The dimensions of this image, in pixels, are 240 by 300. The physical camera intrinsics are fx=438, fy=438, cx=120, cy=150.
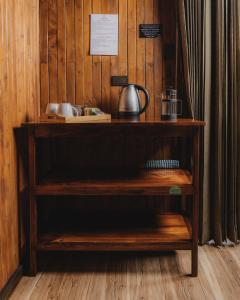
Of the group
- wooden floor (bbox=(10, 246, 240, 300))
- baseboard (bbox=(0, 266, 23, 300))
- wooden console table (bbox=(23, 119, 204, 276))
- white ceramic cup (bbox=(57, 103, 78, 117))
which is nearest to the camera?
baseboard (bbox=(0, 266, 23, 300))

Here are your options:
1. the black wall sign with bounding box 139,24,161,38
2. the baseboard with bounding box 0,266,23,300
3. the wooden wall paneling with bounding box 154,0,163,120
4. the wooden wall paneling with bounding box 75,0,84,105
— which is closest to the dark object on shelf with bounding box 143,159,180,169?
the wooden wall paneling with bounding box 154,0,163,120

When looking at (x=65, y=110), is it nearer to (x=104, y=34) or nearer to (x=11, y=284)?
(x=104, y=34)

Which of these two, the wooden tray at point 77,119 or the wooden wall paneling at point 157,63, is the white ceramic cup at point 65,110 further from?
the wooden wall paneling at point 157,63

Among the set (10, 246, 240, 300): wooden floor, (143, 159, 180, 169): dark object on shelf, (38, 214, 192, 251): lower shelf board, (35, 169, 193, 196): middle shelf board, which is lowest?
(10, 246, 240, 300): wooden floor

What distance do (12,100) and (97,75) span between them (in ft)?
3.04

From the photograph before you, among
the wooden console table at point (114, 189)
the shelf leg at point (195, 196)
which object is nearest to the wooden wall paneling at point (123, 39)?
the wooden console table at point (114, 189)

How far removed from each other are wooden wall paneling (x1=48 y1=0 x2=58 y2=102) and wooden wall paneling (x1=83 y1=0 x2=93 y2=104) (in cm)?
21

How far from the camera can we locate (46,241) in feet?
8.64

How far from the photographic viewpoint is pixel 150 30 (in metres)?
3.13

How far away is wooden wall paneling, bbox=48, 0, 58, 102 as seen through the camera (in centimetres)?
313

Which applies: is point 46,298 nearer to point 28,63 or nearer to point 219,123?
point 28,63

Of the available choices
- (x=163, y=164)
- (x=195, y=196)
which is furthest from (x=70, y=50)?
(x=195, y=196)

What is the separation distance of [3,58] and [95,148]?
1178mm

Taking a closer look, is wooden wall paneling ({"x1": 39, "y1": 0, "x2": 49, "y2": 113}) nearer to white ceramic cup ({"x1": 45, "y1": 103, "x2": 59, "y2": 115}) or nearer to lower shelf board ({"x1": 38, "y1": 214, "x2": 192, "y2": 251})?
white ceramic cup ({"x1": 45, "y1": 103, "x2": 59, "y2": 115})
